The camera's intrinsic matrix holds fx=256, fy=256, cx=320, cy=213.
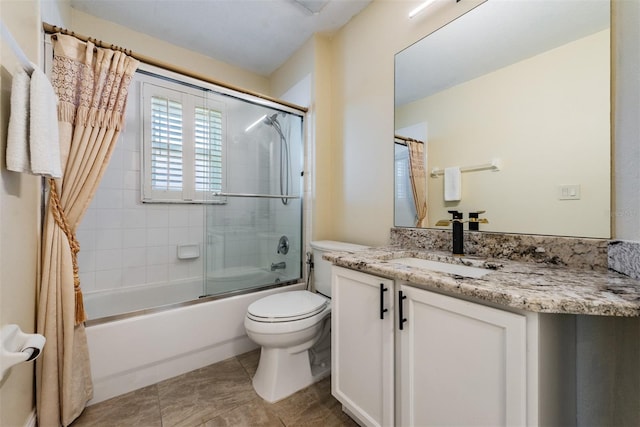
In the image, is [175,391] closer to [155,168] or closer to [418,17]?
[155,168]

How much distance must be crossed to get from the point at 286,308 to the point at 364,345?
0.54 meters

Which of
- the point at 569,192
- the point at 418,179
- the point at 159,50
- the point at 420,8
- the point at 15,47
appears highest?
the point at 159,50

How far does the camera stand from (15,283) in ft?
3.03

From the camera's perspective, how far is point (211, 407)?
1.30 m

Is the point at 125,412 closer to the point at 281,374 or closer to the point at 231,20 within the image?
the point at 281,374

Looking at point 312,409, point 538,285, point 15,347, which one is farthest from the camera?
point 312,409

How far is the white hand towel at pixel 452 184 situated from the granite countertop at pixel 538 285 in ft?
1.24

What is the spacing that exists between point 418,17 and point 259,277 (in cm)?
201

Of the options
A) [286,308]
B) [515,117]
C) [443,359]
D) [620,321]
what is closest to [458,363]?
[443,359]

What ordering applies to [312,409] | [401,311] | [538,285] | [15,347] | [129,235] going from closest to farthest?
[538,285] → [15,347] → [401,311] → [312,409] → [129,235]

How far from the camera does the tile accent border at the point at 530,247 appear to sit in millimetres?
899

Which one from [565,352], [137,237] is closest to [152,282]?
[137,237]

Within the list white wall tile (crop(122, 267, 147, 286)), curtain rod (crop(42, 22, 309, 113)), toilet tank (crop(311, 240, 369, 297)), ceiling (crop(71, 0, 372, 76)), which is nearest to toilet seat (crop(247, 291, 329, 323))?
toilet tank (crop(311, 240, 369, 297))

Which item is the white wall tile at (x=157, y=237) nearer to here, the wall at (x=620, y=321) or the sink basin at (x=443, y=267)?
the sink basin at (x=443, y=267)
